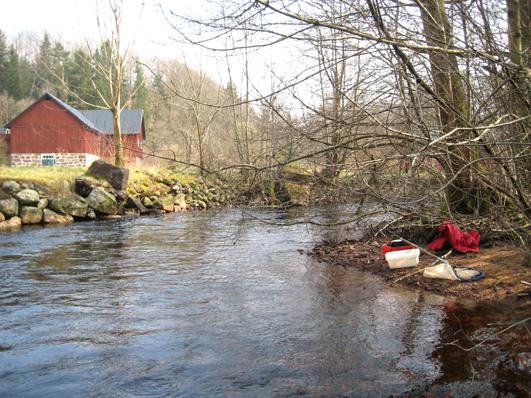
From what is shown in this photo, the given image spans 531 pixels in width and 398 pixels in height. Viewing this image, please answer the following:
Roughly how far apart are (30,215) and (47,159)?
18.5 meters

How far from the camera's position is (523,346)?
4203mm

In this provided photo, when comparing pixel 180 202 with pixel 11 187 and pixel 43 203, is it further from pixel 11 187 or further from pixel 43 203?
A: pixel 11 187

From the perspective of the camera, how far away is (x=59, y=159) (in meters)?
30.7

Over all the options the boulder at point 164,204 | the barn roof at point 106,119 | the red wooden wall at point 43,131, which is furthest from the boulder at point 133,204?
the barn roof at point 106,119

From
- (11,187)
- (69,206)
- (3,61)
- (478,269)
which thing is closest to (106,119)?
(3,61)

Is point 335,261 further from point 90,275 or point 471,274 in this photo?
point 90,275

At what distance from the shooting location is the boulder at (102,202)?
1628 centimetres

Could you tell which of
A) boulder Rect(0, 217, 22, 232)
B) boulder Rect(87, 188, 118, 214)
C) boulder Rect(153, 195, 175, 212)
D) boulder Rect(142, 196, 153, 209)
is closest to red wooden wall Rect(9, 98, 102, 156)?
boulder Rect(153, 195, 175, 212)

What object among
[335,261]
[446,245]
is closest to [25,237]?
[335,261]

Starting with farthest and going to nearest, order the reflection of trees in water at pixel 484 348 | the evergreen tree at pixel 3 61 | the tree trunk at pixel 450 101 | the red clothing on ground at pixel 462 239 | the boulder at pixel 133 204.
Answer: the evergreen tree at pixel 3 61
the boulder at pixel 133 204
the red clothing on ground at pixel 462 239
the tree trunk at pixel 450 101
the reflection of trees in water at pixel 484 348

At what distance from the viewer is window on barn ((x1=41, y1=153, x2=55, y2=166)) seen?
101 ft

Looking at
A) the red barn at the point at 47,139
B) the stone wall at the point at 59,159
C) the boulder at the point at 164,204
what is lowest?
the boulder at the point at 164,204

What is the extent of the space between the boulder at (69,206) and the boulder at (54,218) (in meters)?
0.22

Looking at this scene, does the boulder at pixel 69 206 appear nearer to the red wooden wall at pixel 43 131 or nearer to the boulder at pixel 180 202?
the boulder at pixel 180 202
